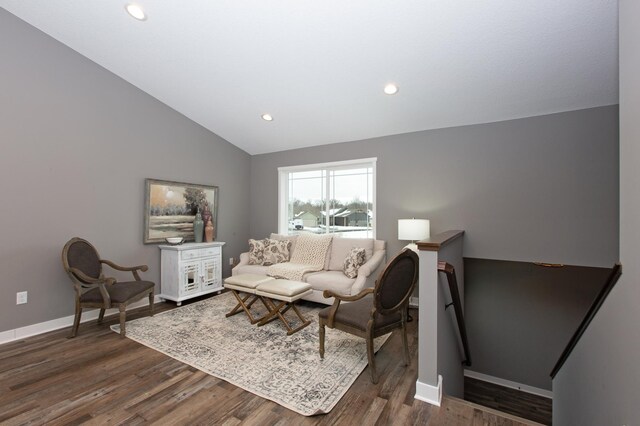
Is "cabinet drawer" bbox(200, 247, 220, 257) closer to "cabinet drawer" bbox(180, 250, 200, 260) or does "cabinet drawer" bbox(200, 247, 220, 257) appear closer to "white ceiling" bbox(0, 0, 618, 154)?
"cabinet drawer" bbox(180, 250, 200, 260)

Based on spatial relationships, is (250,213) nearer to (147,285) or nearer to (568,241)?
(147,285)

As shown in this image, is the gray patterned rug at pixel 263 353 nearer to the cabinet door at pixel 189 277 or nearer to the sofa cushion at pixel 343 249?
the cabinet door at pixel 189 277

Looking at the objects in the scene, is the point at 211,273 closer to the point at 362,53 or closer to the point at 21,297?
the point at 21,297

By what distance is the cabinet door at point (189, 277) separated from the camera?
161 inches

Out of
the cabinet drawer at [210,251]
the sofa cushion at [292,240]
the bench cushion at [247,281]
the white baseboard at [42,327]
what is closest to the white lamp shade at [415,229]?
the sofa cushion at [292,240]

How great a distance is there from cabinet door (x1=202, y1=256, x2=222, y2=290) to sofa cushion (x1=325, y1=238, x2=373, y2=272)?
1828mm

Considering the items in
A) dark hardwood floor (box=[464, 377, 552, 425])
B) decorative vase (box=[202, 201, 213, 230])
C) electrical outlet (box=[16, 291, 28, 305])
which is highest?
decorative vase (box=[202, 201, 213, 230])

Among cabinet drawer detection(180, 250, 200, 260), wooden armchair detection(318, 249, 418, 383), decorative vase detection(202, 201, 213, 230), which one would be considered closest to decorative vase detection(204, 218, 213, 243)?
decorative vase detection(202, 201, 213, 230)

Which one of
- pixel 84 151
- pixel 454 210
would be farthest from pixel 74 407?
pixel 454 210

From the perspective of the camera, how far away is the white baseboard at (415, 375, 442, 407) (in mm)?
2057

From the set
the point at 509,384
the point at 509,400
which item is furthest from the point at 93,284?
the point at 509,384

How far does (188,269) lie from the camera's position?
13.7 feet

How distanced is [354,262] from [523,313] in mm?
2436

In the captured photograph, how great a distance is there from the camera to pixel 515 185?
358cm
